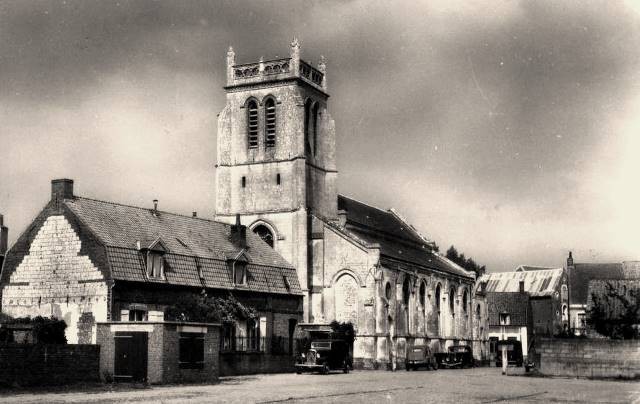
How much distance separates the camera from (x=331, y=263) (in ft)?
178

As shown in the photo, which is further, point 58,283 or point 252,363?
point 252,363

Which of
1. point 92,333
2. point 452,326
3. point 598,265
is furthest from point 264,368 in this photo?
point 598,265

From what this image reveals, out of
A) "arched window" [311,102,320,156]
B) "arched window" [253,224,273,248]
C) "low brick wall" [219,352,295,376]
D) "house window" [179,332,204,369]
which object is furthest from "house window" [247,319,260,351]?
"arched window" [311,102,320,156]

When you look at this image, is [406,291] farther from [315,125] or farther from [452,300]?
[315,125]

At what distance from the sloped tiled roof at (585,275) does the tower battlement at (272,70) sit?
161 ft

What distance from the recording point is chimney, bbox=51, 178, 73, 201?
40.7m

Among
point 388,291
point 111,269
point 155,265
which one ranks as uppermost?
point 155,265

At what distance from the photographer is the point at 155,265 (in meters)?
41.3

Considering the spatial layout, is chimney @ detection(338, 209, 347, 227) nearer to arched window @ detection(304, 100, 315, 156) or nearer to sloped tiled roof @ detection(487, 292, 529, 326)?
arched window @ detection(304, 100, 315, 156)

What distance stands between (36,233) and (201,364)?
13363mm

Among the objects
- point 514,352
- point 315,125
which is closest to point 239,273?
point 315,125

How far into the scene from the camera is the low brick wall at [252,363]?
41469mm

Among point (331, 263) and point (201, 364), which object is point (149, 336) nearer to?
point (201, 364)

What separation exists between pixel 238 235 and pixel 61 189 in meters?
12.7
